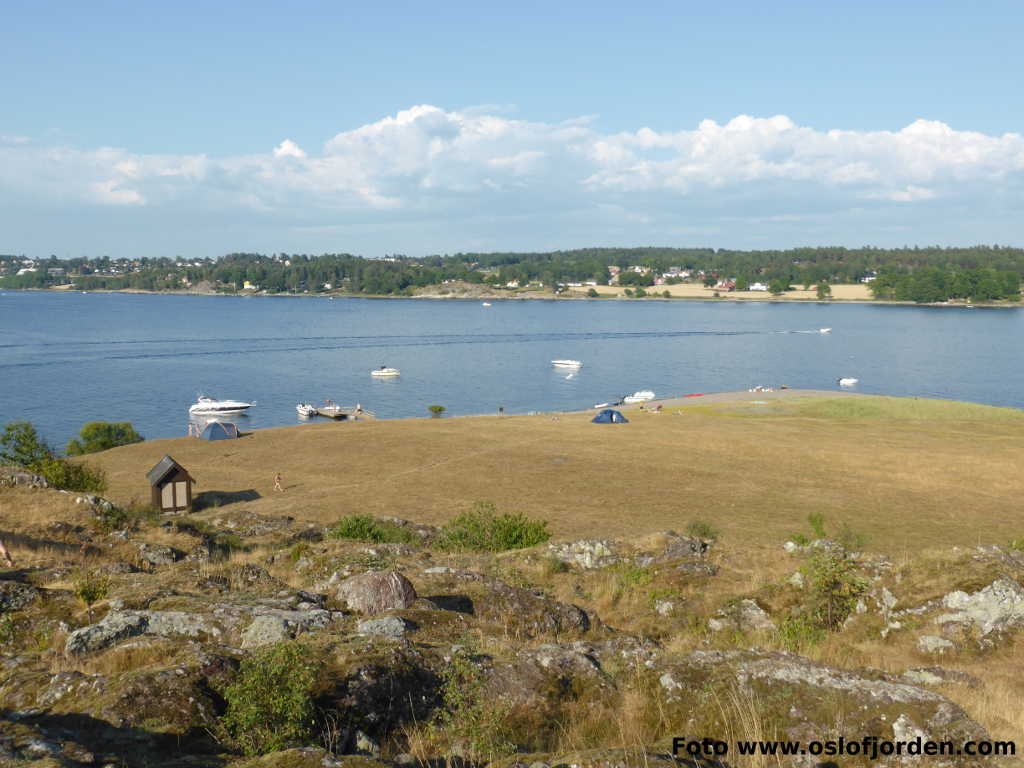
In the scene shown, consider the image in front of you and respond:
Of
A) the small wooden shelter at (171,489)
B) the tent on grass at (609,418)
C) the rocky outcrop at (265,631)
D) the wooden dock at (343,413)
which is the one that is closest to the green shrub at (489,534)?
the rocky outcrop at (265,631)

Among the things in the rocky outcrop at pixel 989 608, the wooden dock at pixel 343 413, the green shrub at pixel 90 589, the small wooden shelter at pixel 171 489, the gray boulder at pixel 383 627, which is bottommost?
the wooden dock at pixel 343 413

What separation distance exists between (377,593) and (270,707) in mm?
4833

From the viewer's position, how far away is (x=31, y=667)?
7230 mm

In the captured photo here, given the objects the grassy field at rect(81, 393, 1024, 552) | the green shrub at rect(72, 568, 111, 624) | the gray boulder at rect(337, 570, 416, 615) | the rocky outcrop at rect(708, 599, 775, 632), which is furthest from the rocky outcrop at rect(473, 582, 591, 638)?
the grassy field at rect(81, 393, 1024, 552)

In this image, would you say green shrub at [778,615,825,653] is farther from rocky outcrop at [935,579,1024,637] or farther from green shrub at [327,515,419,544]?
green shrub at [327,515,419,544]

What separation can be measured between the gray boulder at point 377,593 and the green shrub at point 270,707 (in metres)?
4.26

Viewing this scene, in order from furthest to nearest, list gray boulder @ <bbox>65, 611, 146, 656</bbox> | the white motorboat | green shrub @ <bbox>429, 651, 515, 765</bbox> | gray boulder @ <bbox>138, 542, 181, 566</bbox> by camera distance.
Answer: the white motorboat, gray boulder @ <bbox>138, 542, 181, 566</bbox>, gray boulder @ <bbox>65, 611, 146, 656</bbox>, green shrub @ <bbox>429, 651, 515, 765</bbox>

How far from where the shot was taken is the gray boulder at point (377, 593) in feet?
34.0

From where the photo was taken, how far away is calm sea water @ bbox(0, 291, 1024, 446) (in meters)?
84.2

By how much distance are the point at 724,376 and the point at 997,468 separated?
225 feet

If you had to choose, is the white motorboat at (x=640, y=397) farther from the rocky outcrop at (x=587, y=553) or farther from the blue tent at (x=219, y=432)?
the rocky outcrop at (x=587, y=553)

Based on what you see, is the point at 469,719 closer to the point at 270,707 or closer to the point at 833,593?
the point at 270,707

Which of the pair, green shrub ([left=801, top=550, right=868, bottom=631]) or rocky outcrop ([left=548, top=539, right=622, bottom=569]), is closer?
green shrub ([left=801, top=550, right=868, bottom=631])

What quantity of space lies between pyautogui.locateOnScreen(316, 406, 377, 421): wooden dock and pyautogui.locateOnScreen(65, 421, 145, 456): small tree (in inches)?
808
